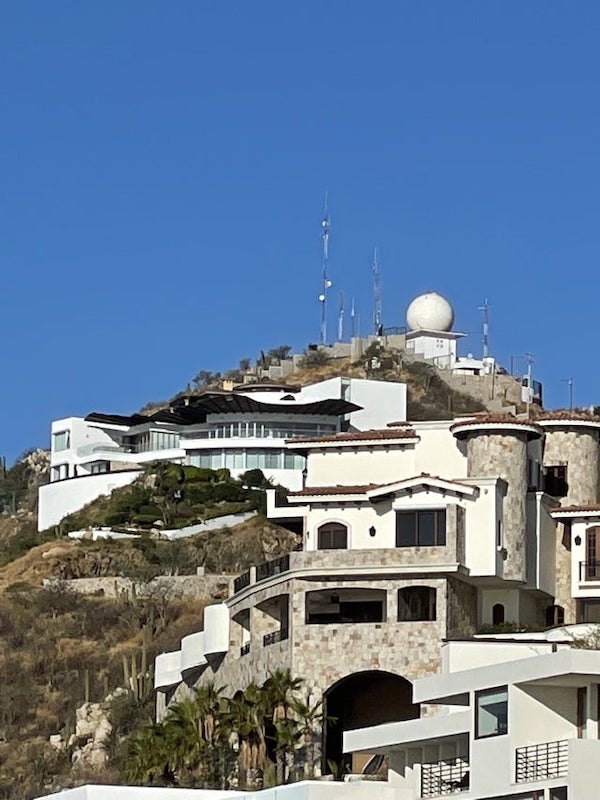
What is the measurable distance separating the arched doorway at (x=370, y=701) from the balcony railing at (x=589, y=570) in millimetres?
8162

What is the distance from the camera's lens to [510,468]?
73312 millimetres

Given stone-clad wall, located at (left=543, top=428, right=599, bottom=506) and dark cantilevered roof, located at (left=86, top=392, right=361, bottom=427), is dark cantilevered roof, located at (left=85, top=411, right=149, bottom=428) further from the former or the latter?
stone-clad wall, located at (left=543, top=428, right=599, bottom=506)

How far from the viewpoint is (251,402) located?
120938 millimetres

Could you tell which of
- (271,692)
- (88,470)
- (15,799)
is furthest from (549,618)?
(88,470)

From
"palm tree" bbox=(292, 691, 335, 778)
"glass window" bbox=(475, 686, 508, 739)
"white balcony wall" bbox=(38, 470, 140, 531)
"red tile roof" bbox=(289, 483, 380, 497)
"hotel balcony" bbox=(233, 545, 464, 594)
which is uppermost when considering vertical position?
"white balcony wall" bbox=(38, 470, 140, 531)

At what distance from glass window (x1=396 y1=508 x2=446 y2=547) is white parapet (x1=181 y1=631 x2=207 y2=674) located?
9639 millimetres

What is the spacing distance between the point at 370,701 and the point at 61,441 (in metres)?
66.7

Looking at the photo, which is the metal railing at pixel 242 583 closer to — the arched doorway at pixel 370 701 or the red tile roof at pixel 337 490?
the red tile roof at pixel 337 490

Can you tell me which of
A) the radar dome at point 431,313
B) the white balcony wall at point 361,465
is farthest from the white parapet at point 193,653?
the radar dome at point 431,313

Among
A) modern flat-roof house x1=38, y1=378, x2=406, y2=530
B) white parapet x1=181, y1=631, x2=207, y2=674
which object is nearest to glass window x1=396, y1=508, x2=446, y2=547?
white parapet x1=181, y1=631, x2=207, y2=674

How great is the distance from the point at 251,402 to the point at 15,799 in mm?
39783

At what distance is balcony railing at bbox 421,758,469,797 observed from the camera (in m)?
49.6

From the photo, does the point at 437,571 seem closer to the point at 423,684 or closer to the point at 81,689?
the point at 423,684

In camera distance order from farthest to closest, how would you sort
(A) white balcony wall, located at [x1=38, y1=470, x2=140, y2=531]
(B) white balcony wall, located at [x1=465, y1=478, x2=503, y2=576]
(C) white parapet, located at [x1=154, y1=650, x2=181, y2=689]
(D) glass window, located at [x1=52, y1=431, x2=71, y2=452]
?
(D) glass window, located at [x1=52, y1=431, x2=71, y2=452]
(A) white balcony wall, located at [x1=38, y1=470, x2=140, y2=531]
(C) white parapet, located at [x1=154, y1=650, x2=181, y2=689]
(B) white balcony wall, located at [x1=465, y1=478, x2=503, y2=576]
